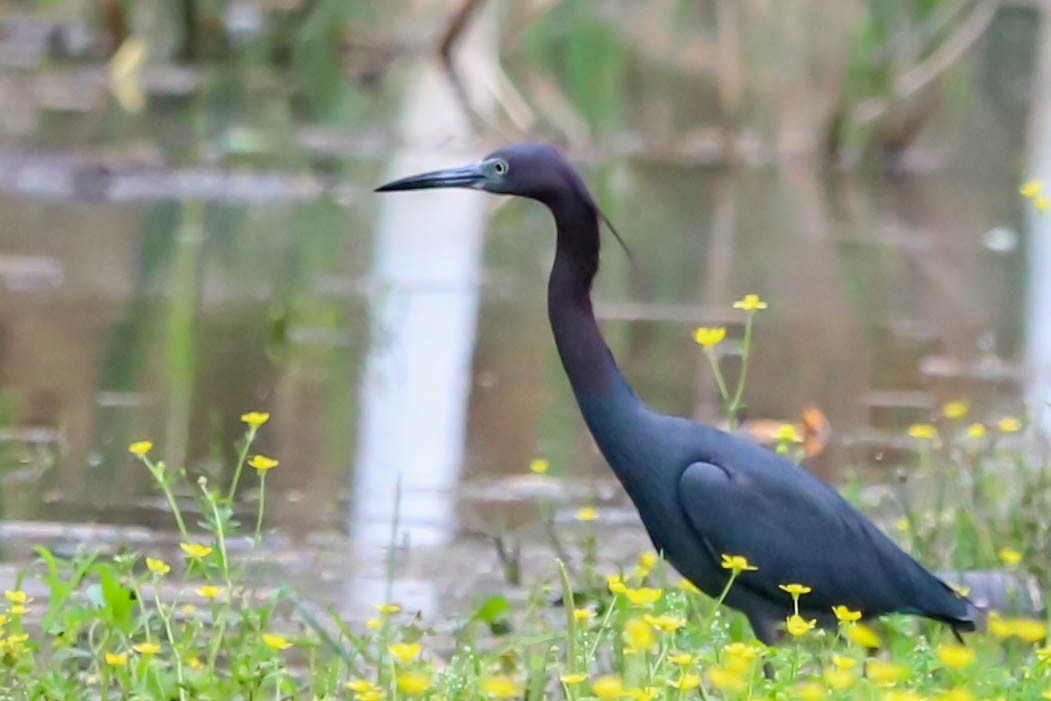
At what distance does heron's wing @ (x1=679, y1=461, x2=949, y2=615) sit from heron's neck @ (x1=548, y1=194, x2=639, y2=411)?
0.21 metres

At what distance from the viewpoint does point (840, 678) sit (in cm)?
270

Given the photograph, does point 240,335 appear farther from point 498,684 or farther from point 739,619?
point 498,684

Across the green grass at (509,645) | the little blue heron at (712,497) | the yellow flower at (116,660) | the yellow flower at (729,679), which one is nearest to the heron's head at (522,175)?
the little blue heron at (712,497)

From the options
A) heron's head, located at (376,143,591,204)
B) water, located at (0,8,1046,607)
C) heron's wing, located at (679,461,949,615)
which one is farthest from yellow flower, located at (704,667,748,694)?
water, located at (0,8,1046,607)

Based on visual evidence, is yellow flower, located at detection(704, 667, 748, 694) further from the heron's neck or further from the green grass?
the heron's neck

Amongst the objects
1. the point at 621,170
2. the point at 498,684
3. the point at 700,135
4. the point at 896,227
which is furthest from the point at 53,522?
the point at 700,135

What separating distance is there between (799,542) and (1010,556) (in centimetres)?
44

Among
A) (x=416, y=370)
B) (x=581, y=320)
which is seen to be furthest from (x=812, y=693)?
(x=416, y=370)

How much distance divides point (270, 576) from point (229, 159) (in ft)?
20.7

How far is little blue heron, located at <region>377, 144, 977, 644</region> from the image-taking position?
388 cm

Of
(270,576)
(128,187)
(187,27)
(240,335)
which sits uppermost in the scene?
(187,27)

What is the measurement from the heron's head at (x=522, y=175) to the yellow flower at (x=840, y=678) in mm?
1266

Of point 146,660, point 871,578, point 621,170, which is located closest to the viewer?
point 146,660

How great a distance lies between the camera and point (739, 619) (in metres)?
4.26
